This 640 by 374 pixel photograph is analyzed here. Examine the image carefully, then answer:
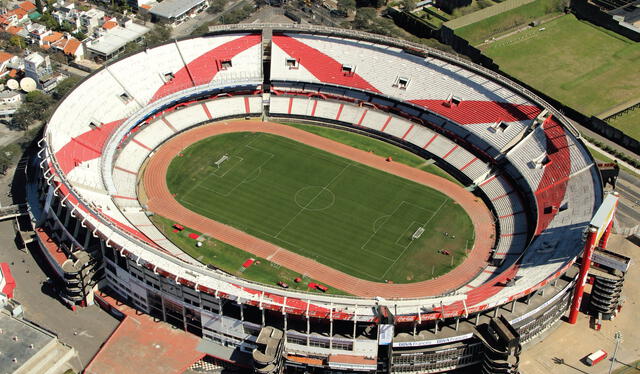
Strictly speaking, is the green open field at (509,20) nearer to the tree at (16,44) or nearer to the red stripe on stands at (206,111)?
the red stripe on stands at (206,111)

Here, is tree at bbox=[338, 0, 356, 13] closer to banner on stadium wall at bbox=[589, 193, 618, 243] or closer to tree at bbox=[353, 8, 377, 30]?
tree at bbox=[353, 8, 377, 30]

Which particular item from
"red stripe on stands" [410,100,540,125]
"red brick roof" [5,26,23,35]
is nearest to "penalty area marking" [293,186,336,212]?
"red stripe on stands" [410,100,540,125]

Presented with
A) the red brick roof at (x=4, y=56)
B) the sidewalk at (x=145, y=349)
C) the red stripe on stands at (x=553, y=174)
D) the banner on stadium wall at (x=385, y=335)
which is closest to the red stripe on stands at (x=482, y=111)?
the red stripe on stands at (x=553, y=174)

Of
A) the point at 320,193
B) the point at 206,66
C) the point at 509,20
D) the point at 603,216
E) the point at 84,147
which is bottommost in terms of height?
the point at 320,193

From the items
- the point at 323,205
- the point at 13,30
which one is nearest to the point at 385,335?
the point at 323,205

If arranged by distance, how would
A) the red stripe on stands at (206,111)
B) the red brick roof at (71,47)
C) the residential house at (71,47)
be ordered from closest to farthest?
the red stripe on stands at (206,111) < the red brick roof at (71,47) < the residential house at (71,47)

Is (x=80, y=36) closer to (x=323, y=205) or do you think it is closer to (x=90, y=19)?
(x=90, y=19)

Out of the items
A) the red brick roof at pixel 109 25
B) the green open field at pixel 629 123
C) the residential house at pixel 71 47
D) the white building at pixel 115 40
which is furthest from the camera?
the red brick roof at pixel 109 25
